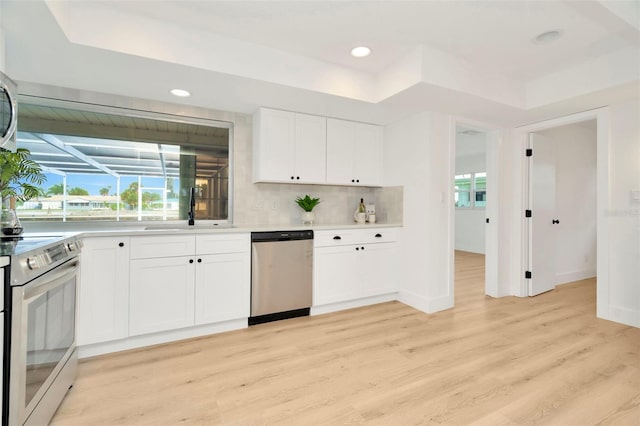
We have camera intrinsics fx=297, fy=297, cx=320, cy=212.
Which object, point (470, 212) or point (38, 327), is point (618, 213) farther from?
point (38, 327)

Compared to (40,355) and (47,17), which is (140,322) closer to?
(40,355)

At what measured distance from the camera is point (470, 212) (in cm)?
730

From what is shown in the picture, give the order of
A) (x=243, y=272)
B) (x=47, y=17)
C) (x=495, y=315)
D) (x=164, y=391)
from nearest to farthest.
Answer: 1. (x=47, y=17)
2. (x=164, y=391)
3. (x=243, y=272)
4. (x=495, y=315)

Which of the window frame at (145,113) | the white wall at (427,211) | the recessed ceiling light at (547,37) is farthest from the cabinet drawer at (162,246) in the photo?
the recessed ceiling light at (547,37)

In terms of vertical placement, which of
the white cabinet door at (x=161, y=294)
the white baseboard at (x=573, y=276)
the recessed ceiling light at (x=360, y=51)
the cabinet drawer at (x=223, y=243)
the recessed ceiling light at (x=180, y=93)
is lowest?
the white baseboard at (x=573, y=276)

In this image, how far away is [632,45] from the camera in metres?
2.39

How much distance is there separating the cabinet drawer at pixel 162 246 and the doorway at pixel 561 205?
405 cm

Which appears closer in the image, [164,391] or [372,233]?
[164,391]

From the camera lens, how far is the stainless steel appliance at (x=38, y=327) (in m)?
1.20

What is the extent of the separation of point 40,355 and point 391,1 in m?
2.79

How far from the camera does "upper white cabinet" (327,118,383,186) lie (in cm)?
347

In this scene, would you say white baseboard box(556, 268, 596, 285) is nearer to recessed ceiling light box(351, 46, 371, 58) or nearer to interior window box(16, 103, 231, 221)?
recessed ceiling light box(351, 46, 371, 58)

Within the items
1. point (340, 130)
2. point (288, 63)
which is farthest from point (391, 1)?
point (340, 130)

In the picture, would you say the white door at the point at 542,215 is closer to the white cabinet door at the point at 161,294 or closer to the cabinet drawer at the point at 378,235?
the cabinet drawer at the point at 378,235
